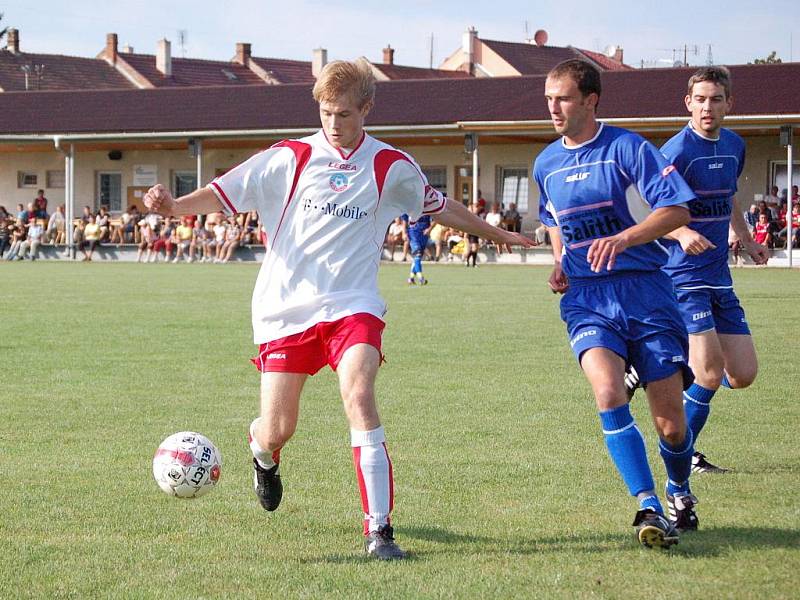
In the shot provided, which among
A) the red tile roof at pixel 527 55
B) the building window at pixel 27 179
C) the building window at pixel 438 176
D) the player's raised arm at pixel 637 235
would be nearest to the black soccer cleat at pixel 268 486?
the player's raised arm at pixel 637 235

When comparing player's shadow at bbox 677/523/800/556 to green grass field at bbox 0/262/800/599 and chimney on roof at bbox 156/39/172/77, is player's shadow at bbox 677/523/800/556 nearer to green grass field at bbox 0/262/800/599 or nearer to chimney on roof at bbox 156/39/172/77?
green grass field at bbox 0/262/800/599

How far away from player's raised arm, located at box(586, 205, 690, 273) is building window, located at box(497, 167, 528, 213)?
123 feet

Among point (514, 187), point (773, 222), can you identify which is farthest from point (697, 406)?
point (514, 187)

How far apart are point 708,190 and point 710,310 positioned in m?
0.68

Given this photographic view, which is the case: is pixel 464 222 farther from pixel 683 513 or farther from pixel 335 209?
pixel 683 513

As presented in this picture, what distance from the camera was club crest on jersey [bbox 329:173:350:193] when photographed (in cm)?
540

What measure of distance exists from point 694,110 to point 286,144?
2504mm

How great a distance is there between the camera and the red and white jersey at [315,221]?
17.6 feet

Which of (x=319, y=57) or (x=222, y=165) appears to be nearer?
(x=222, y=165)

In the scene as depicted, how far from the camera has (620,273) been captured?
18.0 feet

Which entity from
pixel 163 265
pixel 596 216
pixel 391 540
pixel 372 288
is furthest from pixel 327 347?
pixel 163 265

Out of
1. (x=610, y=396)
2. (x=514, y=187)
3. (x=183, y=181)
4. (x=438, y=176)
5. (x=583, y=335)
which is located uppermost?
(x=438, y=176)

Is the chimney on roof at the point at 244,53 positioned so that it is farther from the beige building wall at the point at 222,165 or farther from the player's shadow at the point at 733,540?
the player's shadow at the point at 733,540

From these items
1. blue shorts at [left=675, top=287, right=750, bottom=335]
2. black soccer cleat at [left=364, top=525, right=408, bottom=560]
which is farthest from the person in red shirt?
black soccer cleat at [left=364, top=525, right=408, bottom=560]
